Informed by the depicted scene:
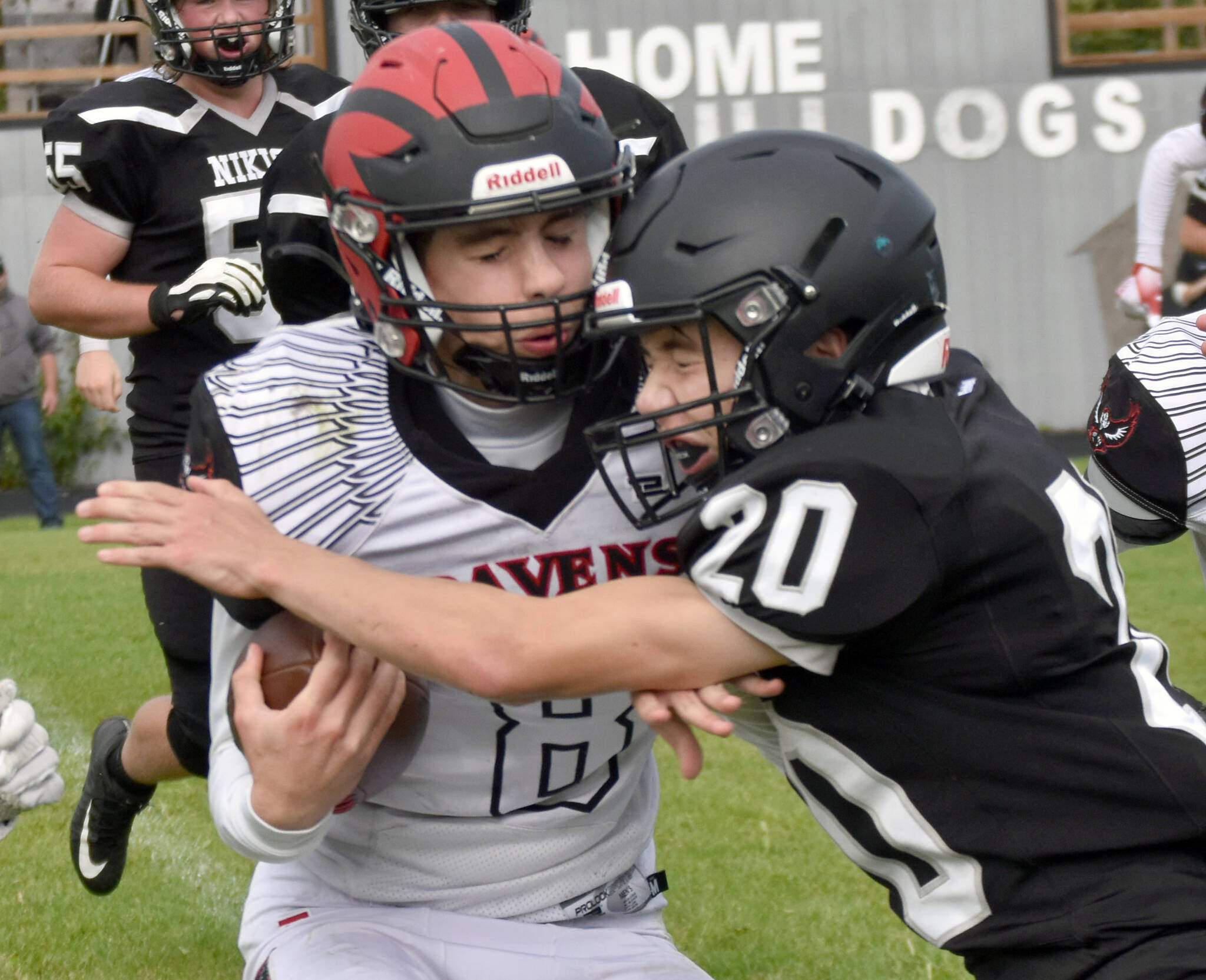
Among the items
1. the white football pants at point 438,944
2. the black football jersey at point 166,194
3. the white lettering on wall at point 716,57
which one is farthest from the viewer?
the white lettering on wall at point 716,57

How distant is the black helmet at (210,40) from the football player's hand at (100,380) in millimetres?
1690

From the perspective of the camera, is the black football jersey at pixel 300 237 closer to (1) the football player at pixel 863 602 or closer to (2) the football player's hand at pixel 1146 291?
(1) the football player at pixel 863 602

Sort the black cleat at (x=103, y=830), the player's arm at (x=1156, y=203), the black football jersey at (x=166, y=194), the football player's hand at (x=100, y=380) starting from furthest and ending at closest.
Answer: the player's arm at (x=1156, y=203) → the football player's hand at (x=100, y=380) → the black football jersey at (x=166, y=194) → the black cleat at (x=103, y=830)

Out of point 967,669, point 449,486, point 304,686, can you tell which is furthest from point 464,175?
point 967,669

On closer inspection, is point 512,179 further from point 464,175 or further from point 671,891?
point 671,891

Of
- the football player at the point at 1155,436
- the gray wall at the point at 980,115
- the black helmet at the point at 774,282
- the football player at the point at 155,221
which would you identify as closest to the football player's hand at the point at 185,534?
the black helmet at the point at 774,282

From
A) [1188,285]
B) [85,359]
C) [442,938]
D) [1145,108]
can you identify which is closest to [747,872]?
[442,938]

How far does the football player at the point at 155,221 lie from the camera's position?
12.6ft

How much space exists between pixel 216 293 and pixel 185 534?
65.0 inches

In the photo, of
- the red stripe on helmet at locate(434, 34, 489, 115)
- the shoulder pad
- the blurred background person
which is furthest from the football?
the blurred background person

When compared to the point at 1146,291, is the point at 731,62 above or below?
above

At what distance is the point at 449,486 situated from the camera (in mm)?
2234

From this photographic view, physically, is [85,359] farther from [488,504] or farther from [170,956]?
[488,504]

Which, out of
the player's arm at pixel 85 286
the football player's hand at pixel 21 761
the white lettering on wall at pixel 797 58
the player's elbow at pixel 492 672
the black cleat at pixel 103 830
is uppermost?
the player's arm at pixel 85 286
